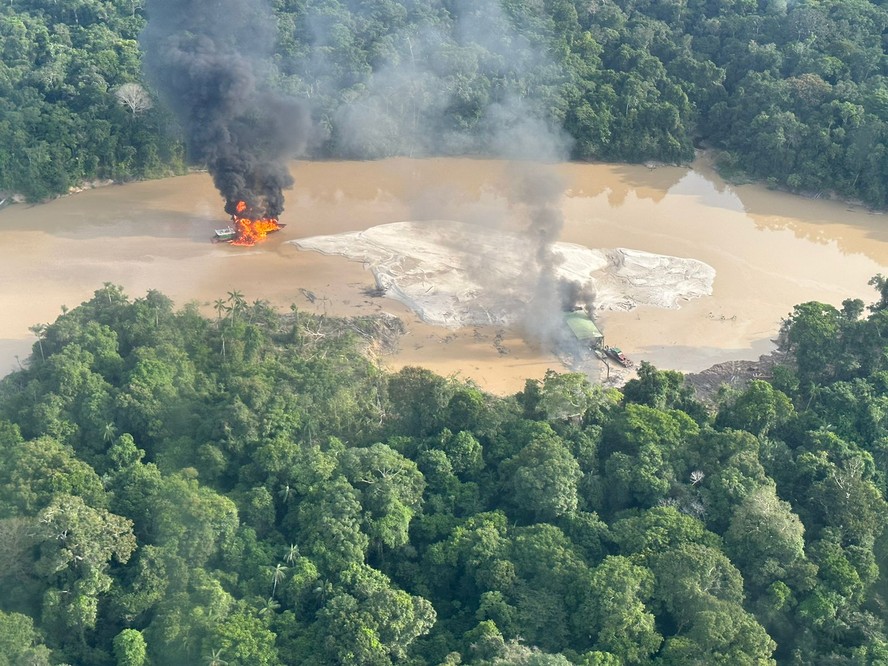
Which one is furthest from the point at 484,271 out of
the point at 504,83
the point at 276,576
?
the point at 276,576

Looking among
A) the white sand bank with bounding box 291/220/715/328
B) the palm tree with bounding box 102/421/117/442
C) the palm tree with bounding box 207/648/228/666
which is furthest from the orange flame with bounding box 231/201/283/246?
the palm tree with bounding box 207/648/228/666

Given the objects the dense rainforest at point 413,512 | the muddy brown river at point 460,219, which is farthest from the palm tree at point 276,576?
the muddy brown river at point 460,219

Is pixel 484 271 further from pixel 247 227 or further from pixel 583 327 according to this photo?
pixel 247 227

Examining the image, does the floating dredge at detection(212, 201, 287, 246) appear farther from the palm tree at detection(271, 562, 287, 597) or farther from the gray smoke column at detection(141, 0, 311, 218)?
the palm tree at detection(271, 562, 287, 597)

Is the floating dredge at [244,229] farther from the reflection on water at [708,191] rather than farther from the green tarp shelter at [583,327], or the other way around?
the reflection on water at [708,191]

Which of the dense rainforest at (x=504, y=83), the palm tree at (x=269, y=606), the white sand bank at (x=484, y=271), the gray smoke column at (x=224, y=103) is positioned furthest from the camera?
the dense rainforest at (x=504, y=83)

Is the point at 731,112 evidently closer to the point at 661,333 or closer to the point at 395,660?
the point at 661,333
